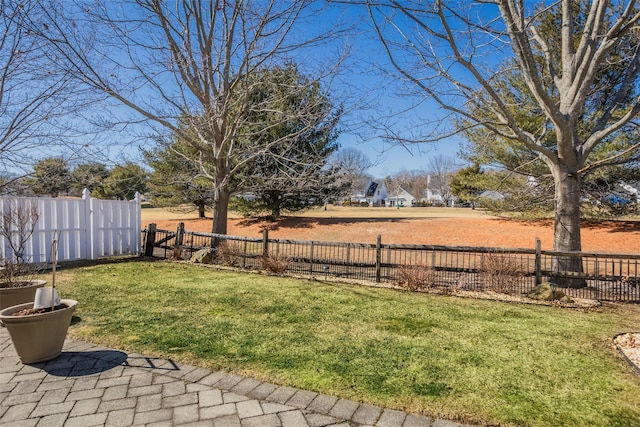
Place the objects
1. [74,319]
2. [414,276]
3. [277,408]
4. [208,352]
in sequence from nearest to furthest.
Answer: [277,408] → [208,352] → [74,319] → [414,276]

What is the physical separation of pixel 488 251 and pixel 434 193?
72823mm

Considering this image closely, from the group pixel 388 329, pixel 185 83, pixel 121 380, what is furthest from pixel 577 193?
pixel 185 83

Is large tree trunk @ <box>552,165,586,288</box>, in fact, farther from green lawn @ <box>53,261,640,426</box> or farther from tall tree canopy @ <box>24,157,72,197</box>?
tall tree canopy @ <box>24,157,72,197</box>

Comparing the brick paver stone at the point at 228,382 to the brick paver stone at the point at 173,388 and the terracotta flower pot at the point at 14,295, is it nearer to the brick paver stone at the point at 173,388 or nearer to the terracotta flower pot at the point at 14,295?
the brick paver stone at the point at 173,388

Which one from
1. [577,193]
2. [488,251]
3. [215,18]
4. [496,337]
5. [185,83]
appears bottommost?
[496,337]

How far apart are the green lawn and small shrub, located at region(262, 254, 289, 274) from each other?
2.03 m

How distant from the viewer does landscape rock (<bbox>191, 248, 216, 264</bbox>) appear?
10.5 meters

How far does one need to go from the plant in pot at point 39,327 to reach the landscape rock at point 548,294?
735cm

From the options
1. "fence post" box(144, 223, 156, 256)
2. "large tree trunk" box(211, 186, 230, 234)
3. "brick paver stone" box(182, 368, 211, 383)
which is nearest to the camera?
"brick paver stone" box(182, 368, 211, 383)

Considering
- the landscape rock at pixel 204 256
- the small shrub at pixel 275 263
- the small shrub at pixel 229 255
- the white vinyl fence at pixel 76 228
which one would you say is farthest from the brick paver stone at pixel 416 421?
the landscape rock at pixel 204 256

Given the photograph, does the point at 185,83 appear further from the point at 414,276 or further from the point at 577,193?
the point at 577,193

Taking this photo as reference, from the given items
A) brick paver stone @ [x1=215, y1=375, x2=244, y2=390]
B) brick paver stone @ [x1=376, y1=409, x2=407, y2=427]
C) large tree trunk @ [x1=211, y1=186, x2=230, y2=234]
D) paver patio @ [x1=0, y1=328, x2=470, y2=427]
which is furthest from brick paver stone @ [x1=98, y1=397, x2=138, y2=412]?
large tree trunk @ [x1=211, y1=186, x2=230, y2=234]

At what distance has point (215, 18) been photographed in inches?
400

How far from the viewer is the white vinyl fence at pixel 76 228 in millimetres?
8609
